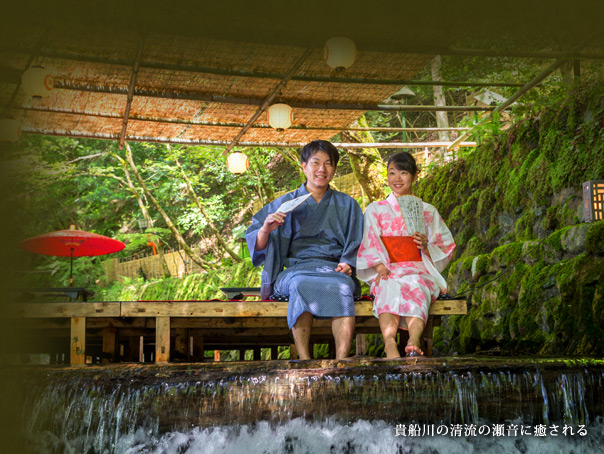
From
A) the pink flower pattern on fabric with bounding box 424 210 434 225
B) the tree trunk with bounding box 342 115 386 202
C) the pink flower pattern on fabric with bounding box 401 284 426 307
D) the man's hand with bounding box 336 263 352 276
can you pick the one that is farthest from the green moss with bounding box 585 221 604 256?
the tree trunk with bounding box 342 115 386 202

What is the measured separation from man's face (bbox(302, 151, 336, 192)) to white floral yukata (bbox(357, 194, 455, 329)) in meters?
0.45

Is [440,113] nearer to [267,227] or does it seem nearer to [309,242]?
[309,242]

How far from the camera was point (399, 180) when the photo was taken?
4602 mm

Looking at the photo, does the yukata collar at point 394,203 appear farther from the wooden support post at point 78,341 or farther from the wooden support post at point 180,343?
the wooden support post at point 78,341

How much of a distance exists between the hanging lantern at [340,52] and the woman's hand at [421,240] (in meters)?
2.00

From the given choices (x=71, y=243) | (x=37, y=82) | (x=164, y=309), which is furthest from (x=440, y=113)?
(x=164, y=309)

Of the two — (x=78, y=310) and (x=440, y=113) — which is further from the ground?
(x=440, y=113)

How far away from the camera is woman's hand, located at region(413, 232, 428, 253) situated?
4449mm

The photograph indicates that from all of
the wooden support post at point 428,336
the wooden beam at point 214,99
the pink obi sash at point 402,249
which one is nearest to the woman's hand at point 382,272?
the pink obi sash at point 402,249

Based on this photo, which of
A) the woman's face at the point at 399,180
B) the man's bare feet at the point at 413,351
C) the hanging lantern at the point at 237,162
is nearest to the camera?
the man's bare feet at the point at 413,351

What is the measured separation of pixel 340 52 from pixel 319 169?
164cm

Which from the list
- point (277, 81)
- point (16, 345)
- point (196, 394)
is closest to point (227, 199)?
point (277, 81)

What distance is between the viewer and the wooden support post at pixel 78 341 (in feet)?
13.6

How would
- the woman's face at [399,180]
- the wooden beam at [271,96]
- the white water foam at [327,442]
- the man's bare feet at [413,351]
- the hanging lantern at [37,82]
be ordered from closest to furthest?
1. the white water foam at [327,442]
2. the man's bare feet at [413,351]
3. the woman's face at [399,180]
4. the hanging lantern at [37,82]
5. the wooden beam at [271,96]
